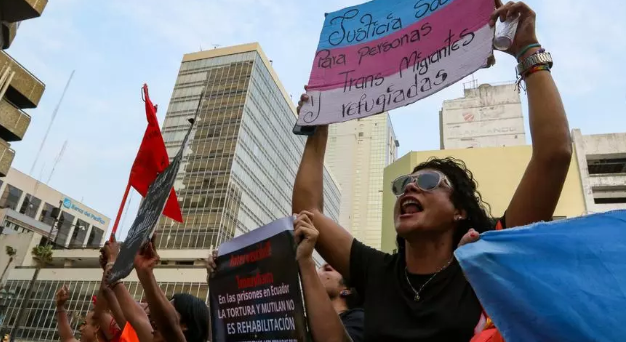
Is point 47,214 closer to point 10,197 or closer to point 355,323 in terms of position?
point 10,197

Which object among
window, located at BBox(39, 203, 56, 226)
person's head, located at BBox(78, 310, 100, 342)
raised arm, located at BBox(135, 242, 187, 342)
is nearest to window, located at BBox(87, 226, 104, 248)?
window, located at BBox(39, 203, 56, 226)

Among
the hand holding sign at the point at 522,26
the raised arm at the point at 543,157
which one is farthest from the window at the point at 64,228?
the raised arm at the point at 543,157

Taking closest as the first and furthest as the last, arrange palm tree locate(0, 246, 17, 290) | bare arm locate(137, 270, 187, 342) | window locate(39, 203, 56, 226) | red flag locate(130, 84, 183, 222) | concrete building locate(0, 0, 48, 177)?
bare arm locate(137, 270, 187, 342)
red flag locate(130, 84, 183, 222)
concrete building locate(0, 0, 48, 177)
palm tree locate(0, 246, 17, 290)
window locate(39, 203, 56, 226)

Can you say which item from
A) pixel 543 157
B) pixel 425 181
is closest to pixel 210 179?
pixel 425 181

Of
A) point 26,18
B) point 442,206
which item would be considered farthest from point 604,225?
point 26,18

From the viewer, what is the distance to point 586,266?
1.13 metres

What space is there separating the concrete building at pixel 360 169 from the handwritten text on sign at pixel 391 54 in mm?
106802

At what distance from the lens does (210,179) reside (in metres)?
51.9

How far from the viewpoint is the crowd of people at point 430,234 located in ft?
5.67

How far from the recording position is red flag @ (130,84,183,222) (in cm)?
444

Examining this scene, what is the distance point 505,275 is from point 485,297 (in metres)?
0.07

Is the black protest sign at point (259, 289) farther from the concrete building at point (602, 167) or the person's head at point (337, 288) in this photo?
the concrete building at point (602, 167)

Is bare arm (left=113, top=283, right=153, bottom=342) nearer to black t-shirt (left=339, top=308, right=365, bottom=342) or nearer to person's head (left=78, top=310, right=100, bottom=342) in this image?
person's head (left=78, top=310, right=100, bottom=342)

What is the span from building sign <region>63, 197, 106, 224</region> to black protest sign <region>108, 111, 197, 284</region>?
71509mm
